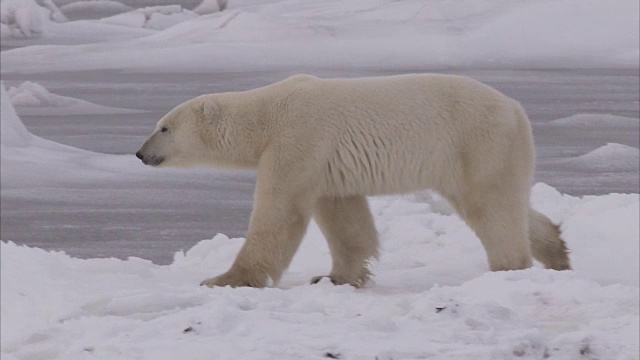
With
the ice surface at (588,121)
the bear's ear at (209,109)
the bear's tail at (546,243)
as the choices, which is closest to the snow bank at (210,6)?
the ice surface at (588,121)

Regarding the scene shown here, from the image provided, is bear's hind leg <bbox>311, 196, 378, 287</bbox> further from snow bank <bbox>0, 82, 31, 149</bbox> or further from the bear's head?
snow bank <bbox>0, 82, 31, 149</bbox>

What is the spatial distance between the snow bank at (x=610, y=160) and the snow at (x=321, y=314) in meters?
2.38

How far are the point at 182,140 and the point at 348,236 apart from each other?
917 mm

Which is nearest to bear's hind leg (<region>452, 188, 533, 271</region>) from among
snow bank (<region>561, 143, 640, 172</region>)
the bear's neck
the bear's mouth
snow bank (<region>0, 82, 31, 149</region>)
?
the bear's neck

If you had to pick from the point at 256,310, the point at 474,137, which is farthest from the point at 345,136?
the point at 256,310

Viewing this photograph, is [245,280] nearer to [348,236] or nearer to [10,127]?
[348,236]

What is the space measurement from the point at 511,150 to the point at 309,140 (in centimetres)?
91

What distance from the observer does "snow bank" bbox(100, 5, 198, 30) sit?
8656mm

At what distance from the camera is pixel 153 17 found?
8719 mm

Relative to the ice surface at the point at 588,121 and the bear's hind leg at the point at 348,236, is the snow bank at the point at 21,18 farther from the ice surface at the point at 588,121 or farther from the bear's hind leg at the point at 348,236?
the bear's hind leg at the point at 348,236

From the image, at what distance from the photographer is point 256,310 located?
3633 mm

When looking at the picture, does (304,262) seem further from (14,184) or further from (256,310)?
(14,184)

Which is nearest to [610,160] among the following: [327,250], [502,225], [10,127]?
[327,250]

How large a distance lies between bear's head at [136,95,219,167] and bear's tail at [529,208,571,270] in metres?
1.62
